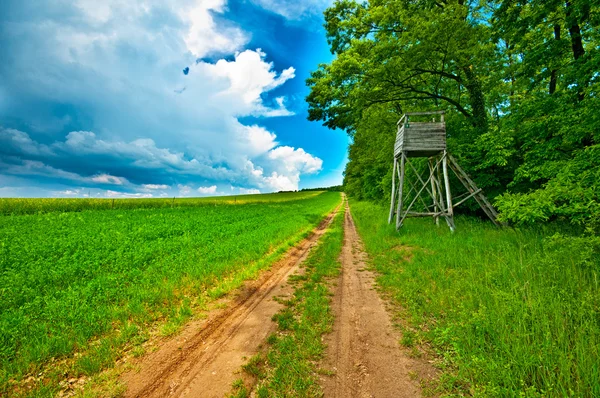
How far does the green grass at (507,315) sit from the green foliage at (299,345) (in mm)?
1551

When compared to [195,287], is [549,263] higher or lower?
higher

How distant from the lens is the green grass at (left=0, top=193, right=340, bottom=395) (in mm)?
3594

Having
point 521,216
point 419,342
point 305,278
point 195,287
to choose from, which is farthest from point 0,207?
point 521,216

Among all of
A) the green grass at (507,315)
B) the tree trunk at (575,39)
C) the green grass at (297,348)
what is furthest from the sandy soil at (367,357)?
the tree trunk at (575,39)

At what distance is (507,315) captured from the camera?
148 inches

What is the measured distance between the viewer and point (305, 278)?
7129 millimetres

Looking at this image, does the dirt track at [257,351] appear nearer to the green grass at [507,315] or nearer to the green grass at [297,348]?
the green grass at [297,348]

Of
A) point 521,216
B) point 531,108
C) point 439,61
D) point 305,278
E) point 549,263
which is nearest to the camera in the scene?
point 549,263

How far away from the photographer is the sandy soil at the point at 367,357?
116 inches

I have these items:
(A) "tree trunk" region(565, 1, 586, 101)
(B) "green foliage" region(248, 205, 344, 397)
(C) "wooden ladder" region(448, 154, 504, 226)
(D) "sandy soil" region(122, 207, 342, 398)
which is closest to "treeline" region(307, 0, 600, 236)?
(A) "tree trunk" region(565, 1, 586, 101)

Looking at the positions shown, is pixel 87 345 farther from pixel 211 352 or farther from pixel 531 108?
pixel 531 108

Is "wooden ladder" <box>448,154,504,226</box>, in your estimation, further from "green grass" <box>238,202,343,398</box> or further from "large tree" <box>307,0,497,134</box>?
"green grass" <box>238,202,343,398</box>

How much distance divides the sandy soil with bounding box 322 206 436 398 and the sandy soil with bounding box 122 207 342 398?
4.20 feet

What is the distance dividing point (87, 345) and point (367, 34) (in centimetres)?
1806
